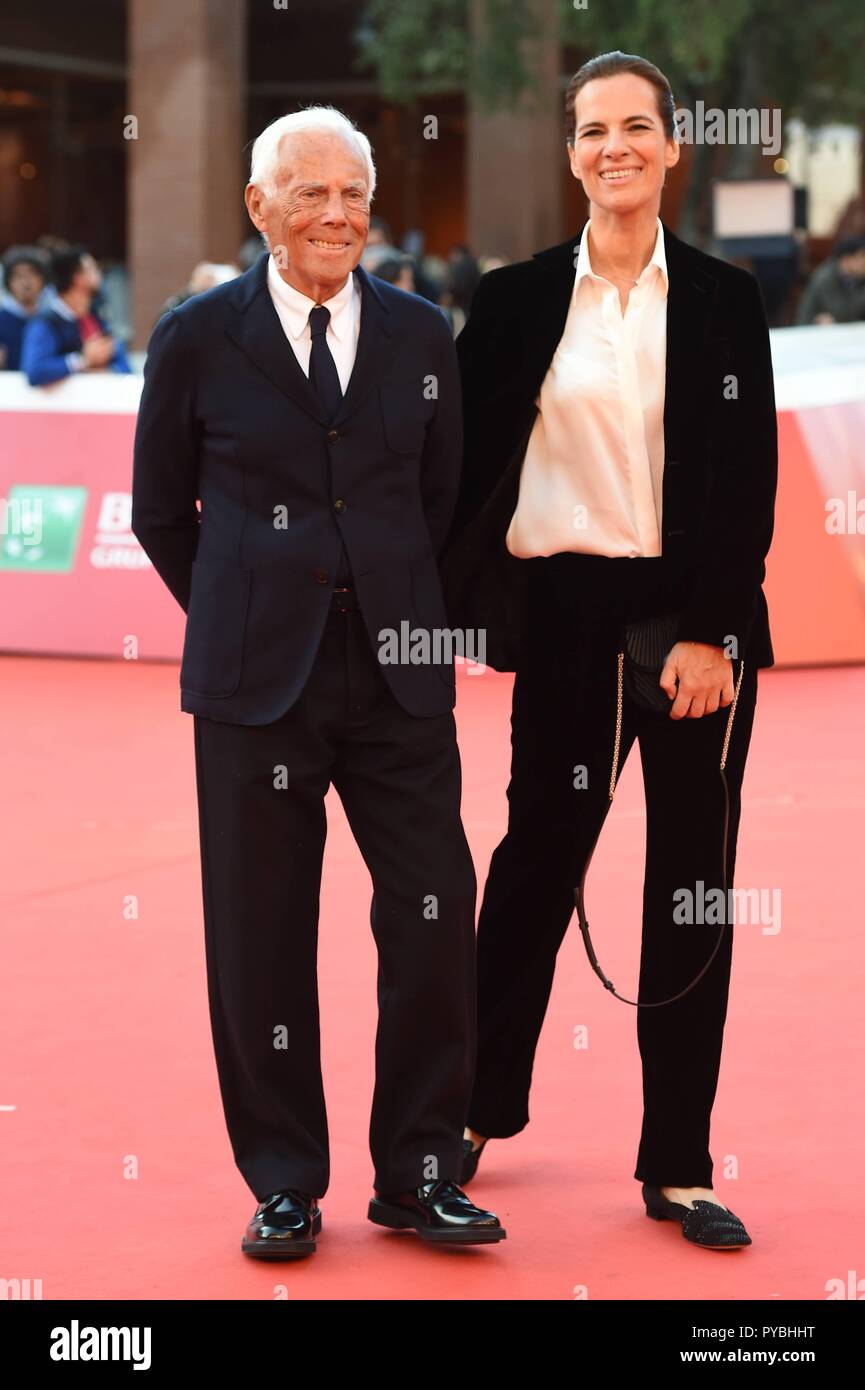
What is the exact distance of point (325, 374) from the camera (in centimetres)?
382

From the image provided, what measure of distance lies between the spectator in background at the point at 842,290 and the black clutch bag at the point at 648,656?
13.1 meters

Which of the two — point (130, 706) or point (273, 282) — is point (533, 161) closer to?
point (130, 706)

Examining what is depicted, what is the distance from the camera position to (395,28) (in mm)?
28562

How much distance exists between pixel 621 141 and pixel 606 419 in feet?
1.61

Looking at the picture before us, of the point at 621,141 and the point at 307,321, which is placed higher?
the point at 621,141

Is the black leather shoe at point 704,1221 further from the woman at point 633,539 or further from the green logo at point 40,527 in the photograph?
the green logo at point 40,527

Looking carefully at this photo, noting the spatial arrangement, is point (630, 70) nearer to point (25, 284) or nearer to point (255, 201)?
point (255, 201)

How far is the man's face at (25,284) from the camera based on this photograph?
14281mm

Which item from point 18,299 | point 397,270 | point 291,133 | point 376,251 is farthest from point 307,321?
point 18,299

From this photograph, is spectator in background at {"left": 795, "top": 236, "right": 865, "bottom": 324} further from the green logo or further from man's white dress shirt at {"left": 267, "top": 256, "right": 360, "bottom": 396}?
man's white dress shirt at {"left": 267, "top": 256, "right": 360, "bottom": 396}

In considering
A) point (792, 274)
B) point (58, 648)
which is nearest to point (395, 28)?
point (792, 274)

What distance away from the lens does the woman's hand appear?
386 cm

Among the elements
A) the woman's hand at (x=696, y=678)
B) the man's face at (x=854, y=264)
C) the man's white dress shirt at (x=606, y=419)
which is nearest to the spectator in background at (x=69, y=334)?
the man's face at (x=854, y=264)

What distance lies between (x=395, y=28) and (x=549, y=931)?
26012mm
